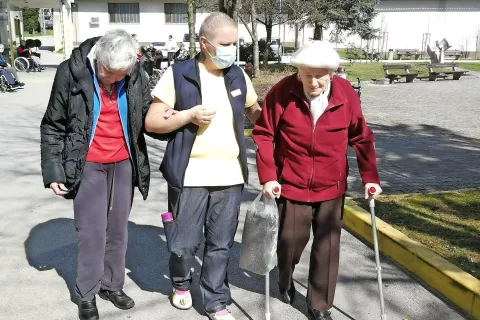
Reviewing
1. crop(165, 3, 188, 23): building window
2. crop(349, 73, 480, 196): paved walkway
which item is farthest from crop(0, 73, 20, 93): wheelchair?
crop(165, 3, 188, 23): building window

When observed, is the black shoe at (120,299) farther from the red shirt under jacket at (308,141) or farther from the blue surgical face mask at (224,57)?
the blue surgical face mask at (224,57)

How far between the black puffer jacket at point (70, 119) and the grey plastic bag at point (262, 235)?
0.99 m

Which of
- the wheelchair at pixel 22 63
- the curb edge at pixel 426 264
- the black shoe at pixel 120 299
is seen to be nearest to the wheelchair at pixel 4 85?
the wheelchair at pixel 22 63

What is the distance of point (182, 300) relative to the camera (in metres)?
3.78

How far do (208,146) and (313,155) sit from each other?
656 millimetres

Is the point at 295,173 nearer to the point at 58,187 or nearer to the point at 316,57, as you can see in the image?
the point at 316,57

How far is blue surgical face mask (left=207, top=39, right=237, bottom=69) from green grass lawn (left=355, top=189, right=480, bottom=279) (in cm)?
246

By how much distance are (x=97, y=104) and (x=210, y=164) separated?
79cm

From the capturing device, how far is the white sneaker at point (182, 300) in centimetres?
378

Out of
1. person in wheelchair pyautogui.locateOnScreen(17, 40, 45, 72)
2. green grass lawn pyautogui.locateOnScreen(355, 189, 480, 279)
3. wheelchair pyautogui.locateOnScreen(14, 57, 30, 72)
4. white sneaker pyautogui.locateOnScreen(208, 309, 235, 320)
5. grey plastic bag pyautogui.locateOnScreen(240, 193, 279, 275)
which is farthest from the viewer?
person in wheelchair pyautogui.locateOnScreen(17, 40, 45, 72)

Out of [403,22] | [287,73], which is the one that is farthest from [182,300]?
[403,22]

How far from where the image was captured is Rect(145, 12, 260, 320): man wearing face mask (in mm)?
3264

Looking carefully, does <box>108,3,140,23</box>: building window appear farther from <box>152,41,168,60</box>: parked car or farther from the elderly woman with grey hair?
the elderly woman with grey hair

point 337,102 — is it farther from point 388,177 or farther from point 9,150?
point 9,150
